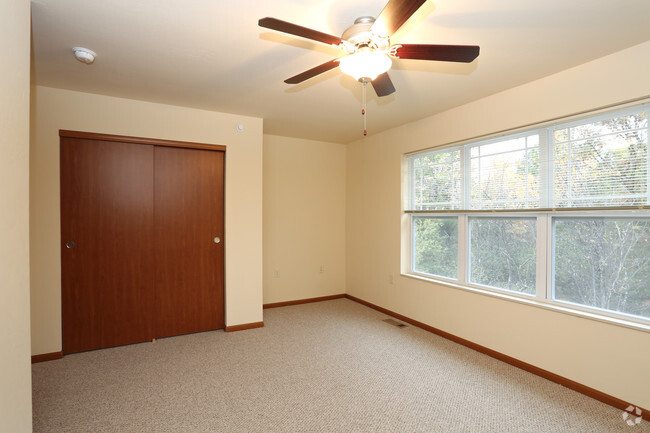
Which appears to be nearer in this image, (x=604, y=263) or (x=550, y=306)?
(x=604, y=263)

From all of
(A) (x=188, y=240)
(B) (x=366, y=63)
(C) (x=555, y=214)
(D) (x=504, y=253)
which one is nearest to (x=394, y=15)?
(B) (x=366, y=63)

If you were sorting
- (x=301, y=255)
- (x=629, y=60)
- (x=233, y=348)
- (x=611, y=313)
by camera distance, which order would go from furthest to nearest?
(x=301, y=255), (x=233, y=348), (x=611, y=313), (x=629, y=60)

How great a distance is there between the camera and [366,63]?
1.59 m

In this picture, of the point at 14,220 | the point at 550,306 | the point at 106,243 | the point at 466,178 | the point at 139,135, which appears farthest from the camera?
the point at 466,178

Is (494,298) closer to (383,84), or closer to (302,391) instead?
(302,391)

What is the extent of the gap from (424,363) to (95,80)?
3842 mm

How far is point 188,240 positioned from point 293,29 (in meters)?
2.76

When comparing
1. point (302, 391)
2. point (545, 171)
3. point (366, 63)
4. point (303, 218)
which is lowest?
point (302, 391)

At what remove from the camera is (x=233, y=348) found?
10.5ft

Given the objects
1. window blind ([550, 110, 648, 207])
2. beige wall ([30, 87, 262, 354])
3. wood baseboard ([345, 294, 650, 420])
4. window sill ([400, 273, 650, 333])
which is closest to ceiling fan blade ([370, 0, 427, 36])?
window blind ([550, 110, 648, 207])

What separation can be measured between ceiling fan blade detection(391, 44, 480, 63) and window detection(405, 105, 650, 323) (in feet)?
5.31

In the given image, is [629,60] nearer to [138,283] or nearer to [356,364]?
[356,364]

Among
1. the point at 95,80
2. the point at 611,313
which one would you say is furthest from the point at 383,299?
the point at 95,80

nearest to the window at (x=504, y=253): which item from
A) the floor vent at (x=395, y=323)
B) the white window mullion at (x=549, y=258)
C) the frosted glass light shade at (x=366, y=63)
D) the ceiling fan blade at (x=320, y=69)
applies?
the white window mullion at (x=549, y=258)
